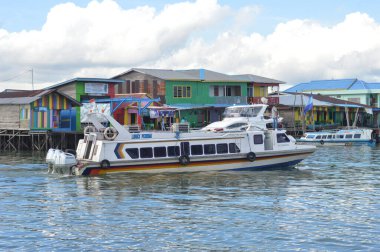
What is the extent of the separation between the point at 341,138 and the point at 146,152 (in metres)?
39.7

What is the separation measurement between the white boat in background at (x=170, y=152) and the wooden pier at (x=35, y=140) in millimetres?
23897

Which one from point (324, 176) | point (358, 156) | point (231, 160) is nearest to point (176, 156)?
Answer: point (231, 160)

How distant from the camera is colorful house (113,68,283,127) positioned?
234 feet

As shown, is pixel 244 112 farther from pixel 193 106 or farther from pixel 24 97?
pixel 193 106

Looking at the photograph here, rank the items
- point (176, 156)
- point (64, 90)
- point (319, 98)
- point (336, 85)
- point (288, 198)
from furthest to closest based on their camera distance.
A: point (336, 85) < point (319, 98) < point (64, 90) < point (176, 156) < point (288, 198)

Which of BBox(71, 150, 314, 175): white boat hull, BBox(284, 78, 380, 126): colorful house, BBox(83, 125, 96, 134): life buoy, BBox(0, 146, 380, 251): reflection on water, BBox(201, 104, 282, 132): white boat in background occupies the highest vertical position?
BBox(284, 78, 380, 126): colorful house

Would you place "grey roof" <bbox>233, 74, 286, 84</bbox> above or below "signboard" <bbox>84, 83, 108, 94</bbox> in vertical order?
above

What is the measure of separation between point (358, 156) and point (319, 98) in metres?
39.0

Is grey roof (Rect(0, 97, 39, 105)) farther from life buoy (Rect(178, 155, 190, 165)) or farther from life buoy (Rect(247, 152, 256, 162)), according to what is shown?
life buoy (Rect(247, 152, 256, 162))

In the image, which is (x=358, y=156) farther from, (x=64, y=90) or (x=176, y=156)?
(x=64, y=90)

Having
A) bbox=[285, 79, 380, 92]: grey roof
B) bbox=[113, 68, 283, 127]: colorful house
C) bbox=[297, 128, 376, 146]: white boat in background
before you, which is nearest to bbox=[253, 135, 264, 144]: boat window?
bbox=[113, 68, 283, 127]: colorful house

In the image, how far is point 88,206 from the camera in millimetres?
23578

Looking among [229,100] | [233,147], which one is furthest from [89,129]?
[229,100]

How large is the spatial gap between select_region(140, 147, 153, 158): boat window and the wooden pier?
82.3ft
